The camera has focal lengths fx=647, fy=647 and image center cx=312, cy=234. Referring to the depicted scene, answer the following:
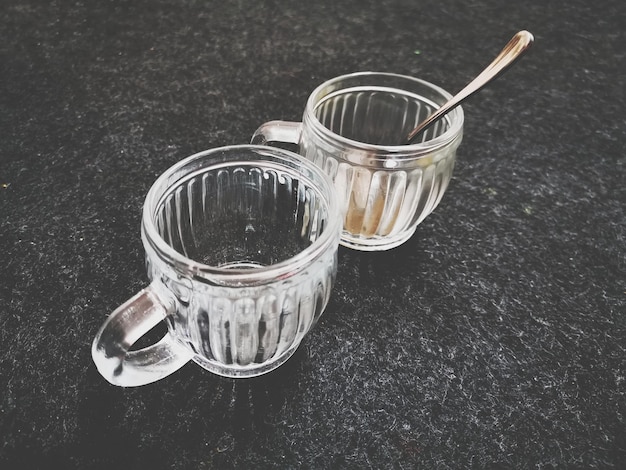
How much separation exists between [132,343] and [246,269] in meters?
0.07

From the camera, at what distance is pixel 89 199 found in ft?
1.71

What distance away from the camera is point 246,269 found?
1.12ft

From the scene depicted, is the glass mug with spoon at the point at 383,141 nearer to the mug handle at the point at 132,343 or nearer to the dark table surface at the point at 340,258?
the dark table surface at the point at 340,258

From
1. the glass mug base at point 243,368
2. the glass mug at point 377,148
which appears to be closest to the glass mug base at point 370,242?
the glass mug at point 377,148

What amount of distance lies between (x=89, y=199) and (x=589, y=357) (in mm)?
389

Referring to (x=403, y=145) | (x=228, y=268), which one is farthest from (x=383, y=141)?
(x=228, y=268)

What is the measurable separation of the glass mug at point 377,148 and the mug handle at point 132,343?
16 cm

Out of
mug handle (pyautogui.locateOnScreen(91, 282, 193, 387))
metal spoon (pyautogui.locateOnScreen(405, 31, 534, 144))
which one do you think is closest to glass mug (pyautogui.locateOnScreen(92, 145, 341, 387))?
mug handle (pyautogui.locateOnScreen(91, 282, 193, 387))

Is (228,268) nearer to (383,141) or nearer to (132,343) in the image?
(132,343)

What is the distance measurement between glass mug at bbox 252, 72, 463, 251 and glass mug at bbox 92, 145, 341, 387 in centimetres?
5

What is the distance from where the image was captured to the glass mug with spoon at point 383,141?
43 cm

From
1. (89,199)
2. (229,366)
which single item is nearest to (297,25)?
(89,199)

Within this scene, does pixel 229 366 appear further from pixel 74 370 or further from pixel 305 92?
pixel 305 92

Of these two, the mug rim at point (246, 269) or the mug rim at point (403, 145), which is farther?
the mug rim at point (403, 145)
